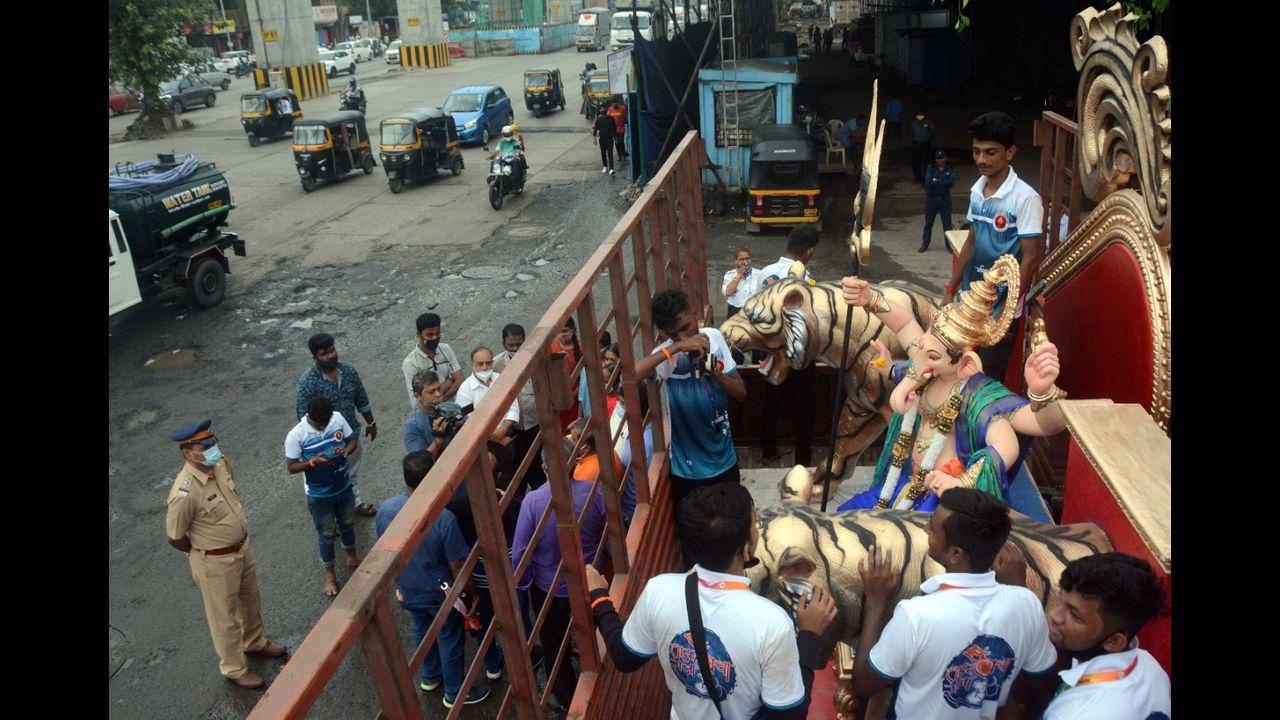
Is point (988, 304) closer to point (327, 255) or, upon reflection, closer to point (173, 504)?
point (173, 504)

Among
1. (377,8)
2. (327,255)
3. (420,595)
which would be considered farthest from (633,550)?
(377,8)

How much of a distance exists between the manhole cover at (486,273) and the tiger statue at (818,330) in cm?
1006

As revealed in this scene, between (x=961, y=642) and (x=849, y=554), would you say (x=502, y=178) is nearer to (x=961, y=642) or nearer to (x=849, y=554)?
(x=849, y=554)

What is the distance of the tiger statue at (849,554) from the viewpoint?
Answer: 11.6 feet

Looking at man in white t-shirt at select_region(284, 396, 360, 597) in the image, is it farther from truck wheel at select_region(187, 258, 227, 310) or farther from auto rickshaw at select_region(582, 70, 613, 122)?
auto rickshaw at select_region(582, 70, 613, 122)

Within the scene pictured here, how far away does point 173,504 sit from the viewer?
541 centimetres

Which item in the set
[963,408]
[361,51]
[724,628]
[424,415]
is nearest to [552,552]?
[724,628]

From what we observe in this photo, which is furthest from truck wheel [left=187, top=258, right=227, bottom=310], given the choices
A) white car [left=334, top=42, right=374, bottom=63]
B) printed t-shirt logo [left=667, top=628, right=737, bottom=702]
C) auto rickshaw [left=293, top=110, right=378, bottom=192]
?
white car [left=334, top=42, right=374, bottom=63]

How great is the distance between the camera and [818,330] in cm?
544

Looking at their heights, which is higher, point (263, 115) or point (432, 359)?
point (263, 115)

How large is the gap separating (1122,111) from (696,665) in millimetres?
3184

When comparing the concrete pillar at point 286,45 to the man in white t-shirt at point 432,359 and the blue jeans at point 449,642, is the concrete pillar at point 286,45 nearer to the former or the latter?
the man in white t-shirt at point 432,359

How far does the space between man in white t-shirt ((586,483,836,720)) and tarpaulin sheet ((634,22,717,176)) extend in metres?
15.7

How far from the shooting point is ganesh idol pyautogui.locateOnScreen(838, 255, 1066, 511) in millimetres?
3846
